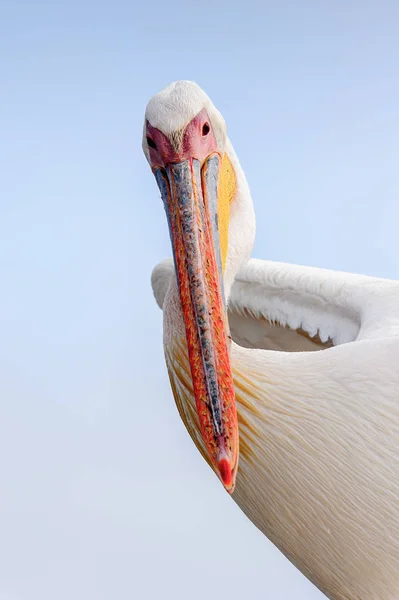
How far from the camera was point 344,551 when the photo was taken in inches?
83.9

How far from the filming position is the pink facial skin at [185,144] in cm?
185

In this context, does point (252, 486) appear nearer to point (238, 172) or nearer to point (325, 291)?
point (238, 172)

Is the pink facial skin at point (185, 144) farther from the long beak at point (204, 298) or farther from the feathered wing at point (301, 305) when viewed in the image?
the feathered wing at point (301, 305)

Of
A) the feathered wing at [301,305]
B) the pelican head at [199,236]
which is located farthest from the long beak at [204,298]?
the feathered wing at [301,305]

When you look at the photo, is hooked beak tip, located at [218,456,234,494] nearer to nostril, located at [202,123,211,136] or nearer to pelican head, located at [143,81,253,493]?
pelican head, located at [143,81,253,493]

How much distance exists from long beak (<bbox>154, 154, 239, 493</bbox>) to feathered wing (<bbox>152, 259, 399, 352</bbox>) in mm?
983

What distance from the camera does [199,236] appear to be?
1.84 meters

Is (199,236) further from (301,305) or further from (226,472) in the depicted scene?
(301,305)

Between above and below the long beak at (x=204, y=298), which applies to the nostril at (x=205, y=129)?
above

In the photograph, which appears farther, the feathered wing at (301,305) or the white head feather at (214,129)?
the feathered wing at (301,305)

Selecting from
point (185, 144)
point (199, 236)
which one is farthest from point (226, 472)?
point (185, 144)

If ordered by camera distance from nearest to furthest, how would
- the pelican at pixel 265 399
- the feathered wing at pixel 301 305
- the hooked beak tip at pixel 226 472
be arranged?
the hooked beak tip at pixel 226 472
the pelican at pixel 265 399
the feathered wing at pixel 301 305

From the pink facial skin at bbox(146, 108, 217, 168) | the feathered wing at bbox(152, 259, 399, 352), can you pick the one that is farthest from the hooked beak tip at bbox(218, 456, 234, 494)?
the feathered wing at bbox(152, 259, 399, 352)

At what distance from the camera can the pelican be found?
181cm
